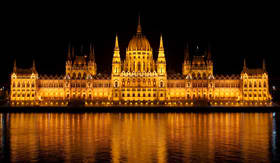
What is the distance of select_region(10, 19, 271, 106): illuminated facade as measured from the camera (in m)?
120

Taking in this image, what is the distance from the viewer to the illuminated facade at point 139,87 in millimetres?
120062

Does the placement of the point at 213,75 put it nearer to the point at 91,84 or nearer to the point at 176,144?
the point at 91,84

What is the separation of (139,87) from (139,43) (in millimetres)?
14436

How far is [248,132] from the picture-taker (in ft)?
177

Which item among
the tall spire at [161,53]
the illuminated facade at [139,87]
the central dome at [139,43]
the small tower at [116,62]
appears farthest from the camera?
the central dome at [139,43]

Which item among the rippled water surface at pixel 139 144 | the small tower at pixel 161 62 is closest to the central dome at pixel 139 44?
the small tower at pixel 161 62

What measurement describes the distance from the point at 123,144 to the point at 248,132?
56.8ft

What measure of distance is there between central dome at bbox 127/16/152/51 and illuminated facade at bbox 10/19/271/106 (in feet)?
14.2

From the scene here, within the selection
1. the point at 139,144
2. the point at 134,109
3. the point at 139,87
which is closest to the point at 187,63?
the point at 139,87

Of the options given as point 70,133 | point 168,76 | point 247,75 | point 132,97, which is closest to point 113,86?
point 132,97

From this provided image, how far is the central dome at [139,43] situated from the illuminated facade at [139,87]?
4323mm

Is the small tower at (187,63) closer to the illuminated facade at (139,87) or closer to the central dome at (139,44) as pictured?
the illuminated facade at (139,87)

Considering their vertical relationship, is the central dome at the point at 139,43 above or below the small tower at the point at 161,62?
above

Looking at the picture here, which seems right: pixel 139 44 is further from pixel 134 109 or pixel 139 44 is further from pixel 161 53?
pixel 134 109
